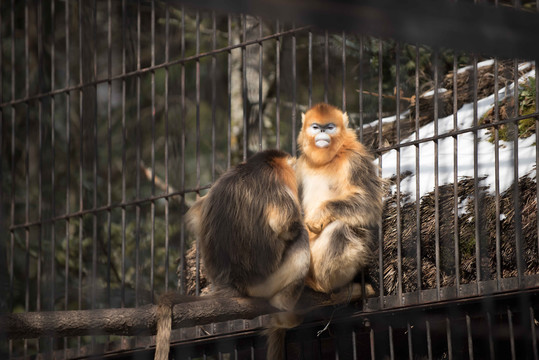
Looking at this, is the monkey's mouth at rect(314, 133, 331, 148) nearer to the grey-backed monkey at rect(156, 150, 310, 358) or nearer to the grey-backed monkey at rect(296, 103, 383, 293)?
the grey-backed monkey at rect(296, 103, 383, 293)

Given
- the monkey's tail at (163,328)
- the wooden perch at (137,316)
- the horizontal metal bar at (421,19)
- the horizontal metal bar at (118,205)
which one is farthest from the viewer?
the horizontal metal bar at (118,205)

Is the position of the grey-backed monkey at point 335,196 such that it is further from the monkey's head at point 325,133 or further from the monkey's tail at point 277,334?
the monkey's tail at point 277,334

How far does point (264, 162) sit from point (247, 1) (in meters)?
3.12

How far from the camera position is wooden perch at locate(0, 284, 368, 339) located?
8.91 feet

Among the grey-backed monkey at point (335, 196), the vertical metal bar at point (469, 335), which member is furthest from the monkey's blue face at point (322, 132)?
the vertical metal bar at point (469, 335)

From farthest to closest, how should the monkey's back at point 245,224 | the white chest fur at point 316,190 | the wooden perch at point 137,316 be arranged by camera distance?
the white chest fur at point 316,190, the monkey's back at point 245,224, the wooden perch at point 137,316

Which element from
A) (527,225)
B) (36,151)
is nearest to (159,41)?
(36,151)

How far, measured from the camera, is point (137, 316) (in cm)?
304

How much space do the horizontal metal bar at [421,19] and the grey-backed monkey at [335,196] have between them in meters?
3.05

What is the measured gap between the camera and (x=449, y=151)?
4.02 m

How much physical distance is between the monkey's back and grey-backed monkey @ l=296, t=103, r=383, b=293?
209 mm

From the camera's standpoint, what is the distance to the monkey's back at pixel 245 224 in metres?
3.60

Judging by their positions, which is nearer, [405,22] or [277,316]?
[405,22]

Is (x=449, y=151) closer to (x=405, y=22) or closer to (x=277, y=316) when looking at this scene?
(x=277, y=316)
